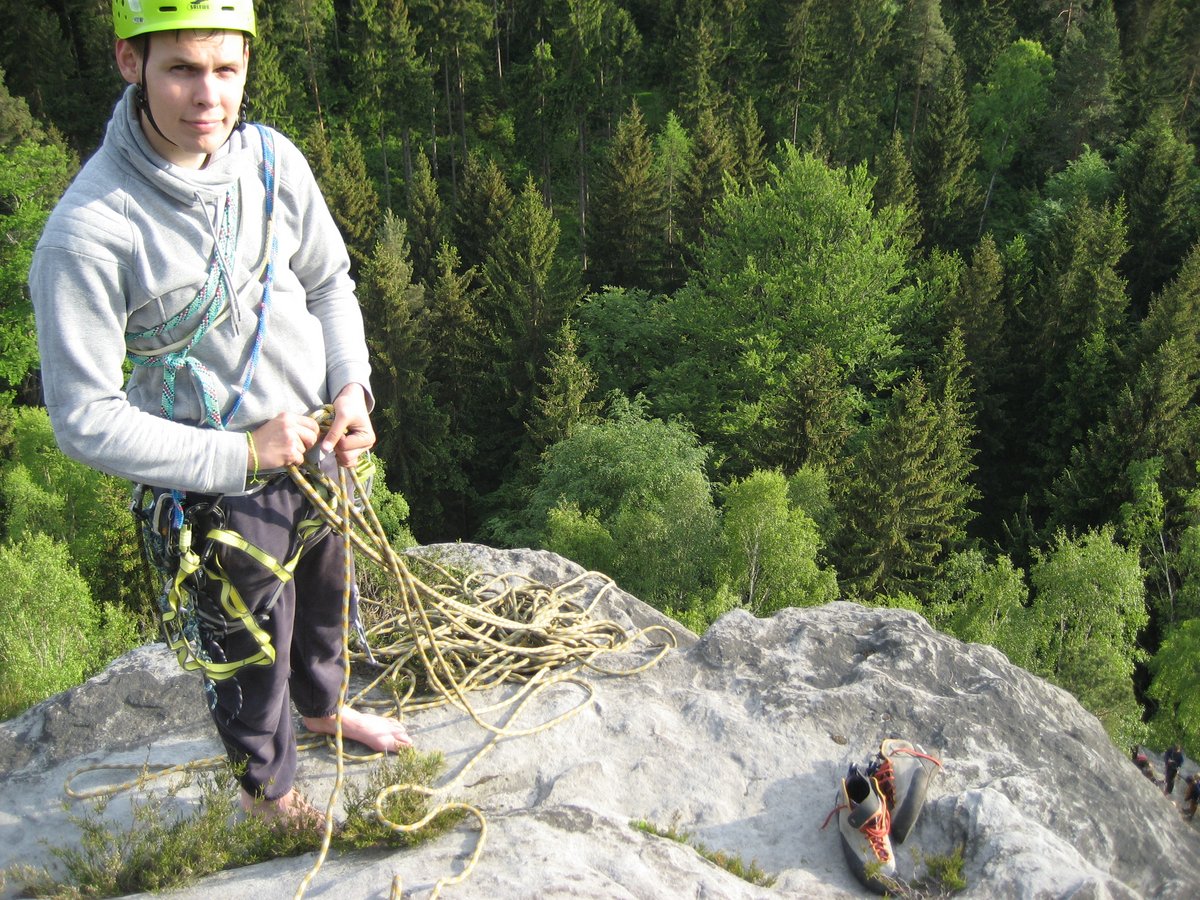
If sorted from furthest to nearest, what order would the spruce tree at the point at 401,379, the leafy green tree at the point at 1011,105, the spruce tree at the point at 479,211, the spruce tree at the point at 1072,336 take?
1. the leafy green tree at the point at 1011,105
2. the spruce tree at the point at 479,211
3. the spruce tree at the point at 1072,336
4. the spruce tree at the point at 401,379

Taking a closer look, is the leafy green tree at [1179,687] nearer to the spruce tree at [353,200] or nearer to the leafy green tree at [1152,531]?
the leafy green tree at [1152,531]

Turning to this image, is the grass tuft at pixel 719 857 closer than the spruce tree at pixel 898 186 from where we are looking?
Yes

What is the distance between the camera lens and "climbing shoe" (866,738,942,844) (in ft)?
11.9

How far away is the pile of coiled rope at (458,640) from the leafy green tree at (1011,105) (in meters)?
43.2

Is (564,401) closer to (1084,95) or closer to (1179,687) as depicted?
(1179,687)

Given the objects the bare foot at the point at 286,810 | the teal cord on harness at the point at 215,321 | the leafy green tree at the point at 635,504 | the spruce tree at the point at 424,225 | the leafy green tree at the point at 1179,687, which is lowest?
the leafy green tree at the point at 1179,687

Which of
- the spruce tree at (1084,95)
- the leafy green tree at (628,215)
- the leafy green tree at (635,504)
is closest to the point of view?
the leafy green tree at (635,504)

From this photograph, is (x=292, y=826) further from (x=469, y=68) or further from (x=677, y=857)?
(x=469, y=68)

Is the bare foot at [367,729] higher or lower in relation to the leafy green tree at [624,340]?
higher

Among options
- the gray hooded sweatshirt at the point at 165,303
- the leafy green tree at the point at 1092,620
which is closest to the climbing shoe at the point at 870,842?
the gray hooded sweatshirt at the point at 165,303

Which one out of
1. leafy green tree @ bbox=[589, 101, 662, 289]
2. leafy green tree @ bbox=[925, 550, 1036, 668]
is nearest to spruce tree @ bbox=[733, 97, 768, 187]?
leafy green tree @ bbox=[589, 101, 662, 289]

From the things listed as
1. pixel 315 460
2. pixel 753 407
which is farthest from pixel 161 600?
pixel 753 407

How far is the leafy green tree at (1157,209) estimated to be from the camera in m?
34.7

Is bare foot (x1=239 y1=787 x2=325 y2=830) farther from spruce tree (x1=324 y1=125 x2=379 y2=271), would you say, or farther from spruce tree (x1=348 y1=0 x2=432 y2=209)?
spruce tree (x1=348 y1=0 x2=432 y2=209)
